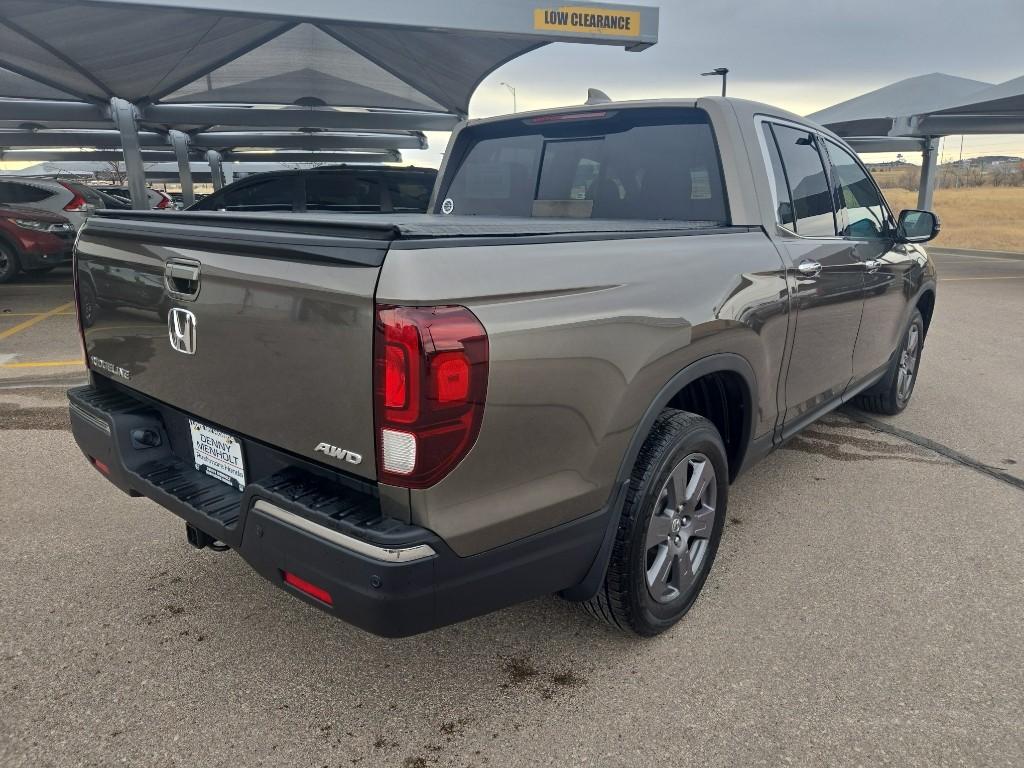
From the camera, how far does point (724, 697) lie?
2.29 meters

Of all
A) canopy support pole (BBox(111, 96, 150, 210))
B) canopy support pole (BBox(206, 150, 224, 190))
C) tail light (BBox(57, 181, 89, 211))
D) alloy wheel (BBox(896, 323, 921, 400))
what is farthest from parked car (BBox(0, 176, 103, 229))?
canopy support pole (BBox(206, 150, 224, 190))

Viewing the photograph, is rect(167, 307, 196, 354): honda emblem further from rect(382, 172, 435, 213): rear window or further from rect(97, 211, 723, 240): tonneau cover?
rect(382, 172, 435, 213): rear window

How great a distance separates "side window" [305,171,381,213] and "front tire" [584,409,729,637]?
7669mm

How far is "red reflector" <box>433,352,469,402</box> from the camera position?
1651 mm

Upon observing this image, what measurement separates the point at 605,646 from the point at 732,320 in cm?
125

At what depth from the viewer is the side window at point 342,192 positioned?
944 centimetres

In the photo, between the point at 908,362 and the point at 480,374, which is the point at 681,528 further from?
the point at 908,362

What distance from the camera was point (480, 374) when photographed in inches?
67.3

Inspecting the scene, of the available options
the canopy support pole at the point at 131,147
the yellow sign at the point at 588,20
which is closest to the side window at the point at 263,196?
the yellow sign at the point at 588,20

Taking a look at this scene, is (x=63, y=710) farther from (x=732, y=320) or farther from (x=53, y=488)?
(x=732, y=320)

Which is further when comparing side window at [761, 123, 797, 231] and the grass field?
the grass field

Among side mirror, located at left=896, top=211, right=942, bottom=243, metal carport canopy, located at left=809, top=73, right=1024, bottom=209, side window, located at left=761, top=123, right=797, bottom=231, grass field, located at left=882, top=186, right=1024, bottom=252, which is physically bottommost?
grass field, located at left=882, top=186, right=1024, bottom=252

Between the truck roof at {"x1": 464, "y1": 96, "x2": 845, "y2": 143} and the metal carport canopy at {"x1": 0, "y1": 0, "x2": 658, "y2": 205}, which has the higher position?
the metal carport canopy at {"x1": 0, "y1": 0, "x2": 658, "y2": 205}

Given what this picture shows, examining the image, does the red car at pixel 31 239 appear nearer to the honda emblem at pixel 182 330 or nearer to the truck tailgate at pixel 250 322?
the truck tailgate at pixel 250 322
